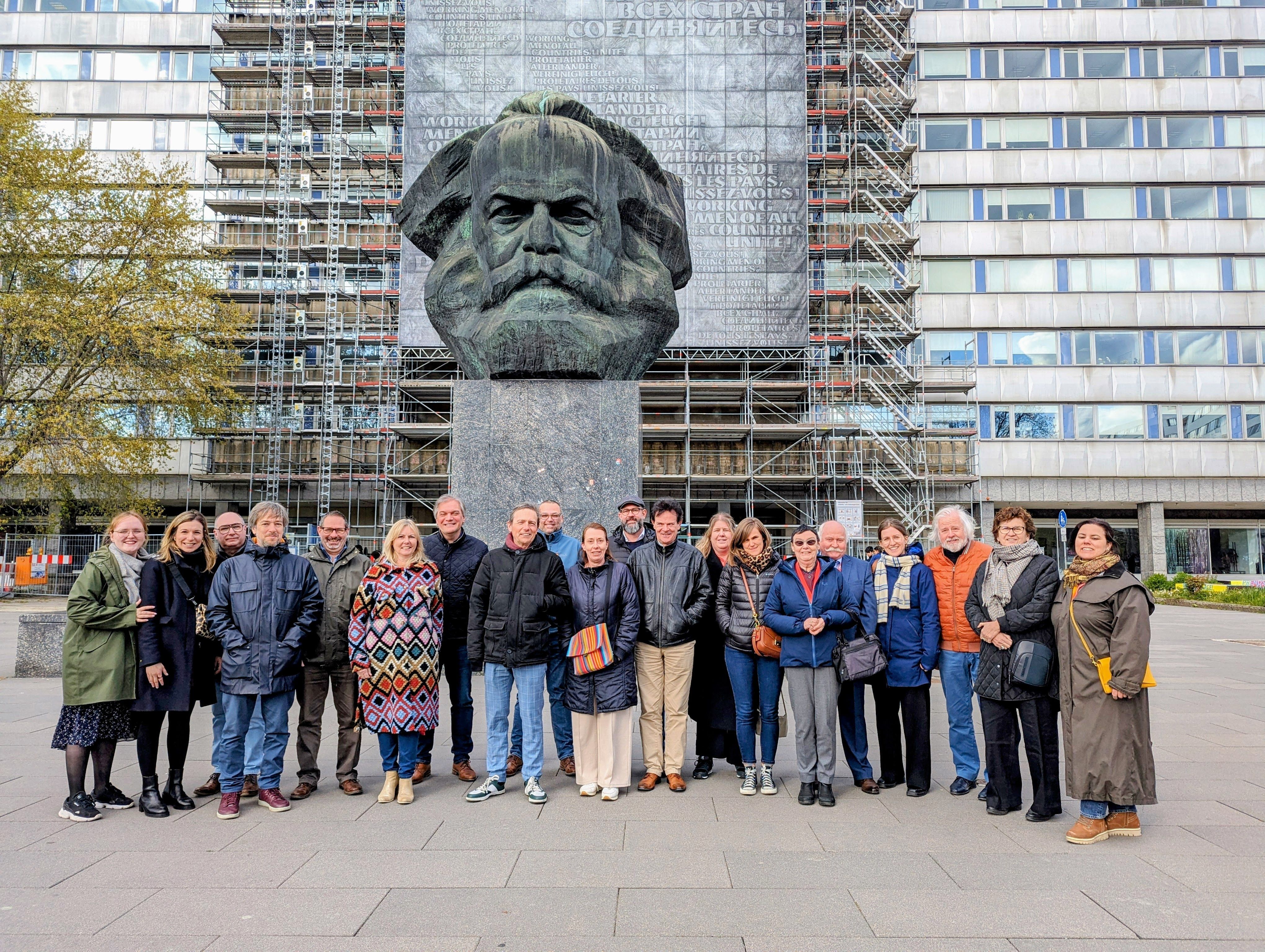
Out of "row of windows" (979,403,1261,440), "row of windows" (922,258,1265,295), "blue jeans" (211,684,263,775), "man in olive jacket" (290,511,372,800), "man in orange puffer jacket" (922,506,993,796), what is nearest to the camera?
"blue jeans" (211,684,263,775)

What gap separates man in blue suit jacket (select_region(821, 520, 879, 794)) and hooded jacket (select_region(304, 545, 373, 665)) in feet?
8.57

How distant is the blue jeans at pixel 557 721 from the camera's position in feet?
17.2

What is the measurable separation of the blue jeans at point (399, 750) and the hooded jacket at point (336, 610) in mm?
518

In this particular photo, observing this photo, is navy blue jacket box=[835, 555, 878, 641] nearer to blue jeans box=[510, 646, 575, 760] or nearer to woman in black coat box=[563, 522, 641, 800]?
woman in black coat box=[563, 522, 641, 800]

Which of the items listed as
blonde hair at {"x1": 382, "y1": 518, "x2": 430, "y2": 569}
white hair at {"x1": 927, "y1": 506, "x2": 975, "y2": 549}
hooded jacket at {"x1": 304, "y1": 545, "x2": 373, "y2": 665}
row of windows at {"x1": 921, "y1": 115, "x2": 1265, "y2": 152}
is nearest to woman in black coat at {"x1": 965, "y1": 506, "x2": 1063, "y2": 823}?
white hair at {"x1": 927, "y1": 506, "x2": 975, "y2": 549}

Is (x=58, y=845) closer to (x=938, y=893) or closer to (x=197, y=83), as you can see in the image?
(x=938, y=893)

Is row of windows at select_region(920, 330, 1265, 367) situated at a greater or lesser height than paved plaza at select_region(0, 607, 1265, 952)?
greater

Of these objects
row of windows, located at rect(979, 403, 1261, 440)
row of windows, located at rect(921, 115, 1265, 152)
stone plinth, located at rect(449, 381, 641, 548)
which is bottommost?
stone plinth, located at rect(449, 381, 641, 548)

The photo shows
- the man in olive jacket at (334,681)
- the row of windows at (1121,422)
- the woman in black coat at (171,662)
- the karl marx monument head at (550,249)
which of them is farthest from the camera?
the row of windows at (1121,422)

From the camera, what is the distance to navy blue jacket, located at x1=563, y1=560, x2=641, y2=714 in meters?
4.93

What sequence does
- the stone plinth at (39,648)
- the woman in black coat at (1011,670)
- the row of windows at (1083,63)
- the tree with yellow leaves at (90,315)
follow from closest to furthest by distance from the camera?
1. the woman in black coat at (1011,670)
2. the stone plinth at (39,648)
3. the tree with yellow leaves at (90,315)
4. the row of windows at (1083,63)

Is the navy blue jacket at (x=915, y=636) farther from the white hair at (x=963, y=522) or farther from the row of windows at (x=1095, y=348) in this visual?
the row of windows at (x=1095, y=348)

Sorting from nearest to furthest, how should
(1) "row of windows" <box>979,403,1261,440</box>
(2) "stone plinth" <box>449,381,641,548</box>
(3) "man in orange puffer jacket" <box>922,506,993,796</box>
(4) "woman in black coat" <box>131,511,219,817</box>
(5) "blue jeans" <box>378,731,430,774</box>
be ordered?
(4) "woman in black coat" <box>131,511,219,817</box> < (5) "blue jeans" <box>378,731,430,774</box> < (3) "man in orange puffer jacket" <box>922,506,993,796</box> < (2) "stone plinth" <box>449,381,641,548</box> < (1) "row of windows" <box>979,403,1261,440</box>

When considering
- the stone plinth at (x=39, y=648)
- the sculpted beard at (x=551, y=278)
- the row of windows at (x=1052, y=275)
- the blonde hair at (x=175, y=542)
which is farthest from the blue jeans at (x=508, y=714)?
the row of windows at (x=1052, y=275)
